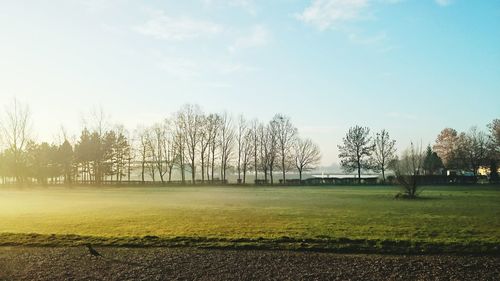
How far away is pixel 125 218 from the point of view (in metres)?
23.5

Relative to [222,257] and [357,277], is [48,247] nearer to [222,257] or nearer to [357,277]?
[222,257]

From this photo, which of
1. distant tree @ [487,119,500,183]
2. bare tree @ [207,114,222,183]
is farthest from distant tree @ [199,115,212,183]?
distant tree @ [487,119,500,183]

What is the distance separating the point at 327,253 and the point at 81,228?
1148 centimetres

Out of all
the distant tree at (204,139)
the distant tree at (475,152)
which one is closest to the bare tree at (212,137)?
the distant tree at (204,139)

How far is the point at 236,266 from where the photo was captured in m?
12.0

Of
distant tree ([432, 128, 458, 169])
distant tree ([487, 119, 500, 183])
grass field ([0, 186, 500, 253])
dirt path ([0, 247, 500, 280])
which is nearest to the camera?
dirt path ([0, 247, 500, 280])

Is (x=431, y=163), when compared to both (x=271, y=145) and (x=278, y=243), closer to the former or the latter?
(x=271, y=145)

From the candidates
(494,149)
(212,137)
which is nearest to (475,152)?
(494,149)

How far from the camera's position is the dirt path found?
10.8 metres

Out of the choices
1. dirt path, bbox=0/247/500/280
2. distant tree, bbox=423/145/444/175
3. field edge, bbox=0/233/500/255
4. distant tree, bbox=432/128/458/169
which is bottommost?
dirt path, bbox=0/247/500/280

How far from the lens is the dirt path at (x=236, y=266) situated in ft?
35.6

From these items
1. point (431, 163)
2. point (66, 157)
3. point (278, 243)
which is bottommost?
point (278, 243)

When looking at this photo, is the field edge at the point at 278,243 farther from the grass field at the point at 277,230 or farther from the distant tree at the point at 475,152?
the distant tree at the point at 475,152

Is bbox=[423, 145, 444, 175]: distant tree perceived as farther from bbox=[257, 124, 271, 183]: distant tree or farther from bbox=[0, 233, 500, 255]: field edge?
bbox=[0, 233, 500, 255]: field edge
